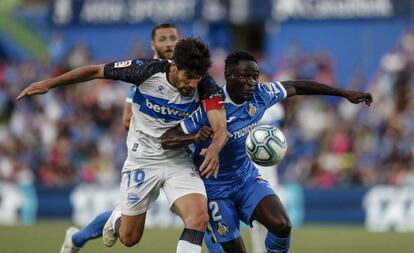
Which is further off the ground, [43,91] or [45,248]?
[43,91]

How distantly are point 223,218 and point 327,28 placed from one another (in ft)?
39.8

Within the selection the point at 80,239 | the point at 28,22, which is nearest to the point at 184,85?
the point at 80,239

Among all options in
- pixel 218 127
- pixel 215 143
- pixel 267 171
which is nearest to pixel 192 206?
pixel 215 143

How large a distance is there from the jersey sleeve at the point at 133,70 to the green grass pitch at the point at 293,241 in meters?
4.20

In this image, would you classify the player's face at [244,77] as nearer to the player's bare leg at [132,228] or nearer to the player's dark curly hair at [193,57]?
the player's dark curly hair at [193,57]

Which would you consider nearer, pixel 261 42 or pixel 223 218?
pixel 223 218

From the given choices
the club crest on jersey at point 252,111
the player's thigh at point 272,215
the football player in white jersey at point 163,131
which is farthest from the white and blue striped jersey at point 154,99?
the player's thigh at point 272,215

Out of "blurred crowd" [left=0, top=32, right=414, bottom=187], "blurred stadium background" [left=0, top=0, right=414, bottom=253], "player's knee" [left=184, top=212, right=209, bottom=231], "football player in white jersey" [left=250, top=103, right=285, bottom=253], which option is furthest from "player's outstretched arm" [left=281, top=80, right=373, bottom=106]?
"blurred crowd" [left=0, top=32, right=414, bottom=187]

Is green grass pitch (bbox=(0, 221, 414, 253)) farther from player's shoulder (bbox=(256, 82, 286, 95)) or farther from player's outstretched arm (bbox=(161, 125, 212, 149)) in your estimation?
player's outstretched arm (bbox=(161, 125, 212, 149))

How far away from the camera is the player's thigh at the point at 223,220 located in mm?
8875

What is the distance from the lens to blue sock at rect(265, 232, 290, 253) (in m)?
8.76

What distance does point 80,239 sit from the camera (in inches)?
396

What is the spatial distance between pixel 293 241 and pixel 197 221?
19.0ft

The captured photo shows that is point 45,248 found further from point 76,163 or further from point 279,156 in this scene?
point 76,163
